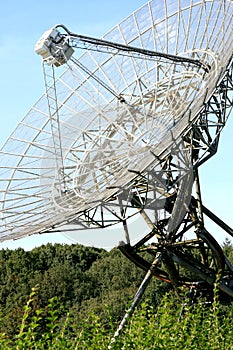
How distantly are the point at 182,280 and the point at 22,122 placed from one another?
6.64 meters

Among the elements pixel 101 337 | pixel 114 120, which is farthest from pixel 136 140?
pixel 101 337

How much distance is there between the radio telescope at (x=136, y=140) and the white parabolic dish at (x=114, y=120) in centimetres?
3

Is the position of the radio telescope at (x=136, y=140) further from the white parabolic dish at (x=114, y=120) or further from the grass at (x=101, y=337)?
the grass at (x=101, y=337)

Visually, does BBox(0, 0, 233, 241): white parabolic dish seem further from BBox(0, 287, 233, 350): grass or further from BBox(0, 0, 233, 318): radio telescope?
BBox(0, 287, 233, 350): grass

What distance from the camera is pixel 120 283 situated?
49656mm

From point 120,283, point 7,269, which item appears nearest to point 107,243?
point 120,283

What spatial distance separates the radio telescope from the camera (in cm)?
1681

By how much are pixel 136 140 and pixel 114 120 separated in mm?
1881

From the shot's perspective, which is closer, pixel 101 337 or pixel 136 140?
pixel 101 337

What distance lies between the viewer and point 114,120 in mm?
20047

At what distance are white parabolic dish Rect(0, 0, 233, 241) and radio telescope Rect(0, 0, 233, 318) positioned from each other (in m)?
0.03

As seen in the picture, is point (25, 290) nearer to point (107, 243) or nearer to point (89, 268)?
point (89, 268)

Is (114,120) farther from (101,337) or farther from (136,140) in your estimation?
(101,337)

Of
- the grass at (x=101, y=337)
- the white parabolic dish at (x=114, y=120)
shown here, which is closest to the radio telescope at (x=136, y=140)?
the white parabolic dish at (x=114, y=120)
